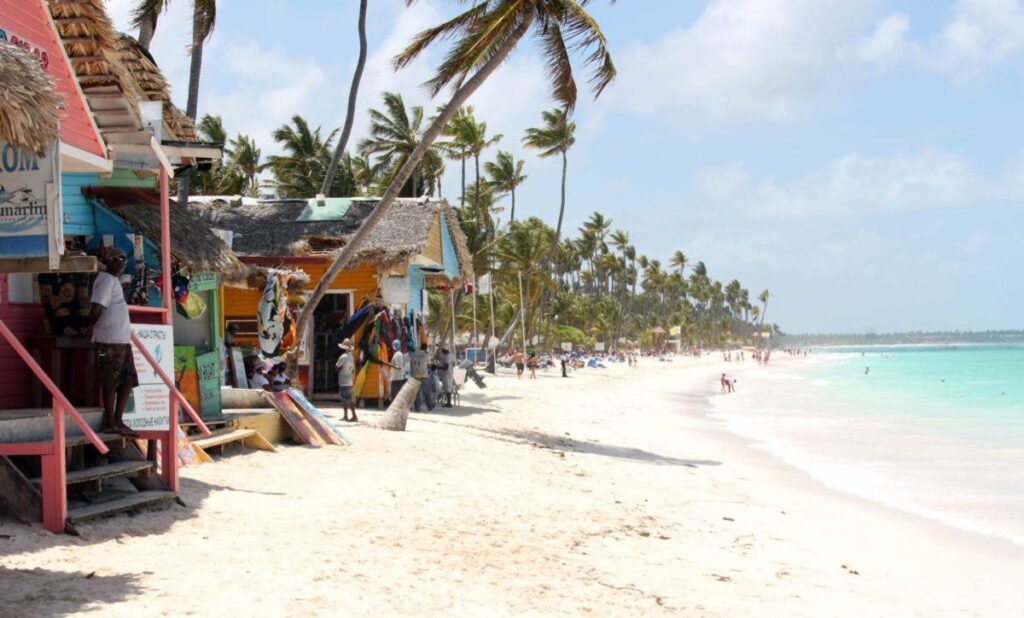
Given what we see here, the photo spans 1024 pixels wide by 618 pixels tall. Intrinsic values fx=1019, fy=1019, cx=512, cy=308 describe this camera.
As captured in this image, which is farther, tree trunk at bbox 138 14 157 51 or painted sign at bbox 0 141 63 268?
tree trunk at bbox 138 14 157 51

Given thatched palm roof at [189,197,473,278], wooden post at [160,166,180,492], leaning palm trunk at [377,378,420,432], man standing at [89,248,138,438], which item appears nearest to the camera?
man standing at [89,248,138,438]

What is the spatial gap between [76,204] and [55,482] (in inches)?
145

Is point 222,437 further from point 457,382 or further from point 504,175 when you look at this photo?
point 504,175

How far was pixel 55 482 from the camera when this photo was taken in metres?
5.91

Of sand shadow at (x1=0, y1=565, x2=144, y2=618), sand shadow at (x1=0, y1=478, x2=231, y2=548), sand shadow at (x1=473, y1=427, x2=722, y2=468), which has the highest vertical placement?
sand shadow at (x1=0, y1=478, x2=231, y2=548)

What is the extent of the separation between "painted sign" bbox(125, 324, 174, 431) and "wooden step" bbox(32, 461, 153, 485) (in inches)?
13.4

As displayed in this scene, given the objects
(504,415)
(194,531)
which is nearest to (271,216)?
(504,415)

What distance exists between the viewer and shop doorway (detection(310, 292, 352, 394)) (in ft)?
59.2

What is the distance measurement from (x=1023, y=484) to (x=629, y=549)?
28.5ft

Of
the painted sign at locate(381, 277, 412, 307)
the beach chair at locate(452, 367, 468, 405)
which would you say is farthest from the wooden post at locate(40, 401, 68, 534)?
the beach chair at locate(452, 367, 468, 405)

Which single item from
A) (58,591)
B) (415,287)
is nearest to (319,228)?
(415,287)

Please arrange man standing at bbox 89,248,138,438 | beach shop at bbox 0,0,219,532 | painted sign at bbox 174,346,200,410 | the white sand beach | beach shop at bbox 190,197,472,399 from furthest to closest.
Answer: beach shop at bbox 190,197,472,399
painted sign at bbox 174,346,200,410
man standing at bbox 89,248,138,438
beach shop at bbox 0,0,219,532
the white sand beach

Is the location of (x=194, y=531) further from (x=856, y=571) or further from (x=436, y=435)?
(x=436, y=435)

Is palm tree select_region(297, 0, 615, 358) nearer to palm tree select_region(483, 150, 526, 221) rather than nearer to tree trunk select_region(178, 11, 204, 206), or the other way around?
tree trunk select_region(178, 11, 204, 206)
